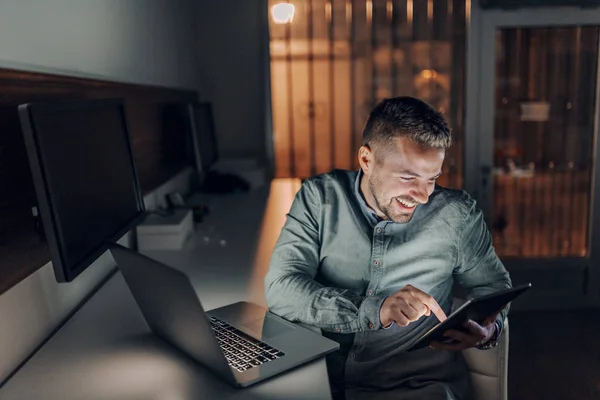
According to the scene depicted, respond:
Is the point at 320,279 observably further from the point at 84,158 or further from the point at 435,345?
the point at 84,158

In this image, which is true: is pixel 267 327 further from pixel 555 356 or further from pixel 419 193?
pixel 555 356

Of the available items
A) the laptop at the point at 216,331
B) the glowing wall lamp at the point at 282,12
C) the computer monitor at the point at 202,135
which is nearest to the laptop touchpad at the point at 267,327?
the laptop at the point at 216,331

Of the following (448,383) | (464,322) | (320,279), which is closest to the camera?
(464,322)

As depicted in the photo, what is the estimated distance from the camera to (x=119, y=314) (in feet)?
5.19

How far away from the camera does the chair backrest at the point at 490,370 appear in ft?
5.05

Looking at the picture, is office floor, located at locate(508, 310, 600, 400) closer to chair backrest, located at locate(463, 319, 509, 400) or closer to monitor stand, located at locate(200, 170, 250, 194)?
chair backrest, located at locate(463, 319, 509, 400)

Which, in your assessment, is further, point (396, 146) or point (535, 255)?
point (535, 255)

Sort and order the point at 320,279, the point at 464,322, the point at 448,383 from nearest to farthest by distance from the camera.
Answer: the point at 464,322 → the point at 448,383 → the point at 320,279

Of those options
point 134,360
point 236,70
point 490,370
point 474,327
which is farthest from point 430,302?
point 236,70

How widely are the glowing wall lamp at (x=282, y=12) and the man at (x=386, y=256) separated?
3.10m

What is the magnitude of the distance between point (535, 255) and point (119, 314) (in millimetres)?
3499

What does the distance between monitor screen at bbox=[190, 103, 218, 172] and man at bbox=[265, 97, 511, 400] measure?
153 centimetres

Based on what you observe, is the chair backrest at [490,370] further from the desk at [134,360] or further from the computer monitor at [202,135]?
the computer monitor at [202,135]

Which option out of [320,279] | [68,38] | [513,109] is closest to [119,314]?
[320,279]
